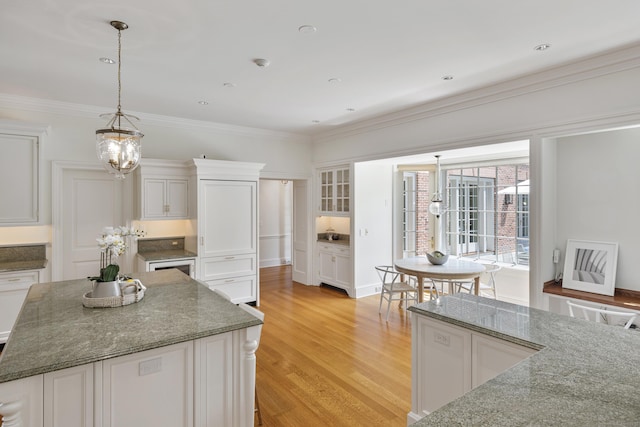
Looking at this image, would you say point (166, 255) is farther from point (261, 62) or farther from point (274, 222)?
point (274, 222)

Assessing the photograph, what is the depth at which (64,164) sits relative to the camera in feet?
14.9

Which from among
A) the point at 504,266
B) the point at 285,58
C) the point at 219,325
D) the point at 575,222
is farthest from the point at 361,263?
the point at 219,325

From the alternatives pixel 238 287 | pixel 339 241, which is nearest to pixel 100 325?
pixel 238 287

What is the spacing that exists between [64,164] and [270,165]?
2989 millimetres

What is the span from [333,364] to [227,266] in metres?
2.44

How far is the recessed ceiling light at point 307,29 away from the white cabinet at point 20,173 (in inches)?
134

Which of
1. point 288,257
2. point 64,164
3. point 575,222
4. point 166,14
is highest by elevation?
point 166,14

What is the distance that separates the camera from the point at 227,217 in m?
5.20

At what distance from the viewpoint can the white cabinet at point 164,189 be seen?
483 centimetres

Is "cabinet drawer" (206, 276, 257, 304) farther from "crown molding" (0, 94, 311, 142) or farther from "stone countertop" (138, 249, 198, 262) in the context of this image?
"crown molding" (0, 94, 311, 142)

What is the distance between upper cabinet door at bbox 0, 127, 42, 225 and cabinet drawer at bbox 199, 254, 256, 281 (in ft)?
6.76

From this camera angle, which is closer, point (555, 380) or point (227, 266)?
point (555, 380)

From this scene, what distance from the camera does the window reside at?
17.0ft

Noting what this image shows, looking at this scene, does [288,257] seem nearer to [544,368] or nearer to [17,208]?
[17,208]
